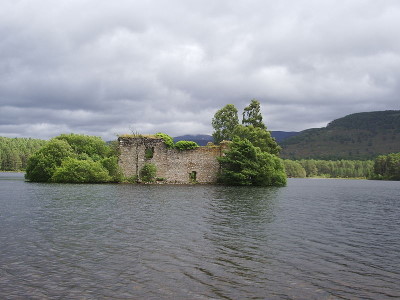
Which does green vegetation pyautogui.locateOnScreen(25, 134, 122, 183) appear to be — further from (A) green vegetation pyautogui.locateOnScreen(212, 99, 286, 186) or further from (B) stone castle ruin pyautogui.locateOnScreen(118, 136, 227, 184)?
(A) green vegetation pyautogui.locateOnScreen(212, 99, 286, 186)

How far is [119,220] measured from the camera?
57.2ft

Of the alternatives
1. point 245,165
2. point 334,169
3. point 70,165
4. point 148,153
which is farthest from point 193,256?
point 334,169

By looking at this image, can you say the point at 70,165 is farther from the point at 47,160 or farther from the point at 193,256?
the point at 193,256

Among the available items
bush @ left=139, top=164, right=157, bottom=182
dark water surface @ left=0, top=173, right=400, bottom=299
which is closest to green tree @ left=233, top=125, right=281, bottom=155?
bush @ left=139, top=164, right=157, bottom=182

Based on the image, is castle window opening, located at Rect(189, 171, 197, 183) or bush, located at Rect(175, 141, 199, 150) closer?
bush, located at Rect(175, 141, 199, 150)

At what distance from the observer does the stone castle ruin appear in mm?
48344

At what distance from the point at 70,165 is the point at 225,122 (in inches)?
1098

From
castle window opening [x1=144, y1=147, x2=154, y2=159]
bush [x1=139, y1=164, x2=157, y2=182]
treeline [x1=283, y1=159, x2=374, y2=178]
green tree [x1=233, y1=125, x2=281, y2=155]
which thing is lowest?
treeline [x1=283, y1=159, x2=374, y2=178]

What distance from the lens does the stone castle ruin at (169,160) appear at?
159 feet

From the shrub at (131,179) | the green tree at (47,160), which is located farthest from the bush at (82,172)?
the green tree at (47,160)

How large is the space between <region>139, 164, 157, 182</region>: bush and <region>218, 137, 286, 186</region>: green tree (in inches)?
351

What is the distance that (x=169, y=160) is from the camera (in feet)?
160

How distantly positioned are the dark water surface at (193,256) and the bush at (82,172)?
27.4 m

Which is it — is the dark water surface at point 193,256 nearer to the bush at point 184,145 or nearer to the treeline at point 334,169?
the bush at point 184,145
